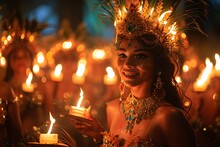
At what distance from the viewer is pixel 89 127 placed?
215 inches

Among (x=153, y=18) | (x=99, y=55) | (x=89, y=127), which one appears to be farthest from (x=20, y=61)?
(x=99, y=55)

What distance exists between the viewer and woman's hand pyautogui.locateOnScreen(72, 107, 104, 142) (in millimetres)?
5309

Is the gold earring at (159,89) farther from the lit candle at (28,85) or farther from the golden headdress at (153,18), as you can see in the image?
the lit candle at (28,85)

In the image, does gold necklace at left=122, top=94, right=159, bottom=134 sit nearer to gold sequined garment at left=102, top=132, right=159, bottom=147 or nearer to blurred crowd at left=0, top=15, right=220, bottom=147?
gold sequined garment at left=102, top=132, right=159, bottom=147

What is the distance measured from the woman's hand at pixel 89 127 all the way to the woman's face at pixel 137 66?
0.52 meters

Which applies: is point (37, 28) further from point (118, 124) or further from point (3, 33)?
point (118, 124)

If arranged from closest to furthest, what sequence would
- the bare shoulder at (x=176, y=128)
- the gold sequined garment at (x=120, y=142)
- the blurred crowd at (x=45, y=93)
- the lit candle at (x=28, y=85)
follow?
the bare shoulder at (x=176, y=128) < the gold sequined garment at (x=120, y=142) < the blurred crowd at (x=45, y=93) < the lit candle at (x=28, y=85)

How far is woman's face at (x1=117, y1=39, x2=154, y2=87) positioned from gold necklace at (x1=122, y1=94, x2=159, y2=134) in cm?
19

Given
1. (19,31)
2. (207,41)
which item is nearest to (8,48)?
(19,31)

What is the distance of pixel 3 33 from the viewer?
9.26 meters

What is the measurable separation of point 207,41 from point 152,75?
1746 cm

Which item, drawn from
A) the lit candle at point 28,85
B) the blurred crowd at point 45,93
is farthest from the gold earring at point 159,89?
the lit candle at point 28,85

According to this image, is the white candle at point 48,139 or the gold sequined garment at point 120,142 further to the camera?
the gold sequined garment at point 120,142

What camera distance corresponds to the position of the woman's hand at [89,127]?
5309 mm
